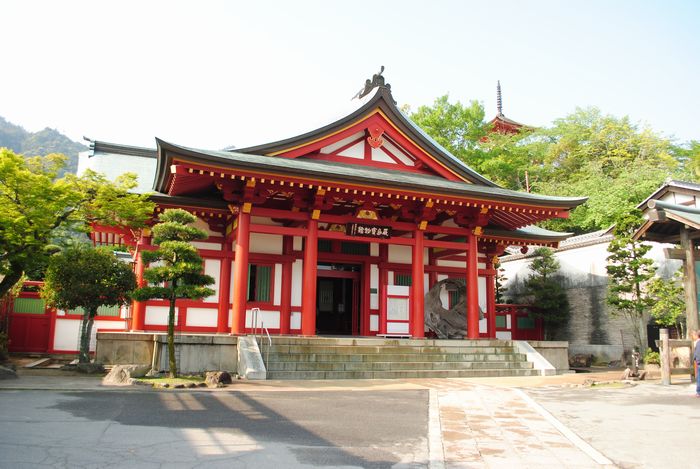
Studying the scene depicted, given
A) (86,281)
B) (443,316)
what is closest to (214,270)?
(86,281)

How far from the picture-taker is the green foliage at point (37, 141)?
84.5m

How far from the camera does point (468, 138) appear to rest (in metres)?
38.8

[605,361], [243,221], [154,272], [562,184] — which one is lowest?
[605,361]

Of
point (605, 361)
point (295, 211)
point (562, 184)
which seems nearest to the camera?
point (295, 211)

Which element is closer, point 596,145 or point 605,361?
point 605,361

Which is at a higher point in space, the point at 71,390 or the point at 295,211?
the point at 295,211

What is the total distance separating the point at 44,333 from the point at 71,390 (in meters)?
7.82

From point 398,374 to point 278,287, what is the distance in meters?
→ 5.05

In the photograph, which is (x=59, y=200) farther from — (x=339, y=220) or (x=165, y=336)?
(x=339, y=220)

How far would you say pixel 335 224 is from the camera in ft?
57.6

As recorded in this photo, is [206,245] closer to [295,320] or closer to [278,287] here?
[278,287]

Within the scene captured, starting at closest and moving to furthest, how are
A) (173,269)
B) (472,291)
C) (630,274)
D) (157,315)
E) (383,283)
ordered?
1. (173,269)
2. (157,315)
3. (472,291)
4. (383,283)
5. (630,274)

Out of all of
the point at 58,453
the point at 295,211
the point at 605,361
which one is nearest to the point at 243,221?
the point at 295,211

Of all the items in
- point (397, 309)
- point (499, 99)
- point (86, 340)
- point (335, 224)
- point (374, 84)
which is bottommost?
point (86, 340)
